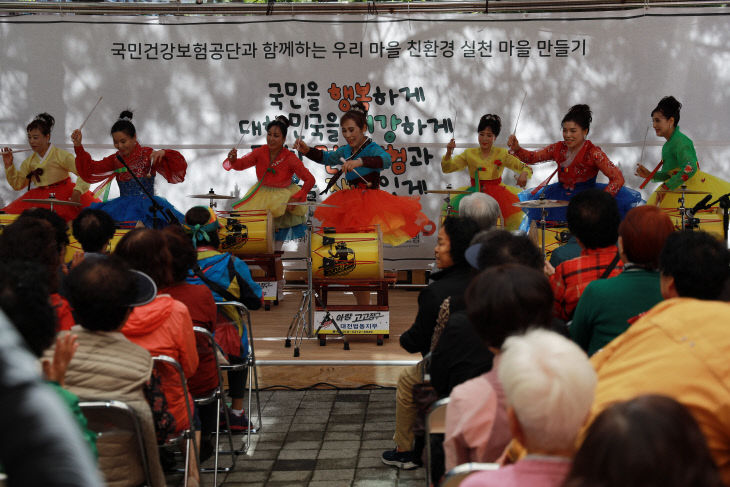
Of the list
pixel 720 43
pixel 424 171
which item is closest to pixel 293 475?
pixel 424 171

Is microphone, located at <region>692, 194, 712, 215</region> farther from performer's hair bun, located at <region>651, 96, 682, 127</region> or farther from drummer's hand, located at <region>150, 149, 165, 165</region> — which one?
drummer's hand, located at <region>150, 149, 165, 165</region>

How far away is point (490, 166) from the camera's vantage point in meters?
6.92

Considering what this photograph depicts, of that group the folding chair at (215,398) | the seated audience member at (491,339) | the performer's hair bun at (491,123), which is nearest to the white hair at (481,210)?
the folding chair at (215,398)

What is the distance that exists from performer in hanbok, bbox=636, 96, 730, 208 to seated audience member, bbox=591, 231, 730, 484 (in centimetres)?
488

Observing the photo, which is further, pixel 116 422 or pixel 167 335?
pixel 167 335

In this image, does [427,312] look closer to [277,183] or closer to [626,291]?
[626,291]

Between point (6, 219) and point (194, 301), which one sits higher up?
point (6, 219)

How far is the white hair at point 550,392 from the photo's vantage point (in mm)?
1275

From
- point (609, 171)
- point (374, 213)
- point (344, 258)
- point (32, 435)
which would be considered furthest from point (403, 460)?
point (609, 171)

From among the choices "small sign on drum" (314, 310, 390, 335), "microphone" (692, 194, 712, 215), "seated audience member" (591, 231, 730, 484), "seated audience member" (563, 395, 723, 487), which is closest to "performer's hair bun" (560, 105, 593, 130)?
"microphone" (692, 194, 712, 215)

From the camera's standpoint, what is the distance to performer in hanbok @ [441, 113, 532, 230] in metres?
6.82

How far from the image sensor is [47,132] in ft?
22.8

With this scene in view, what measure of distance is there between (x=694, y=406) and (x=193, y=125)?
253 inches

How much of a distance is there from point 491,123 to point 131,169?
313 centimetres
